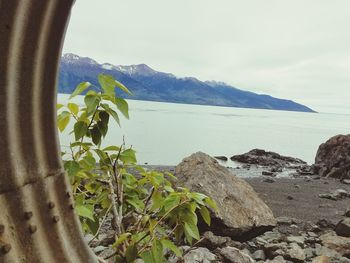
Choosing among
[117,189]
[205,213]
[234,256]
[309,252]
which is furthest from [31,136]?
[309,252]

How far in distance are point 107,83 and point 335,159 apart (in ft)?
91.3

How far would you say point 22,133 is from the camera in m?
1.42

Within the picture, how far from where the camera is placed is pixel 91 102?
2.02 meters

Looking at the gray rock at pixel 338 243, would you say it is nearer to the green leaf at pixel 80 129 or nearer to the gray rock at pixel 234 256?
the gray rock at pixel 234 256

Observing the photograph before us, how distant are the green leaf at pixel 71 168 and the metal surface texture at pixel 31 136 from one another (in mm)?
404

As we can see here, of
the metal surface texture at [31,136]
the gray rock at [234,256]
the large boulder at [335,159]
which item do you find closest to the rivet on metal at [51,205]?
the metal surface texture at [31,136]

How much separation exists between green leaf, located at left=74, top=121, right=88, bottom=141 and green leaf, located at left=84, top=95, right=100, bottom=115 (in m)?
0.12

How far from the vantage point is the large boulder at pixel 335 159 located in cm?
2434

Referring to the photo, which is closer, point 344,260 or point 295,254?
point 344,260

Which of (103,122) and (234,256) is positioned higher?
(103,122)

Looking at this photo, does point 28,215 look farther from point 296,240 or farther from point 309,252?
point 296,240

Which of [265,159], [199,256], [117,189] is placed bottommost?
[265,159]

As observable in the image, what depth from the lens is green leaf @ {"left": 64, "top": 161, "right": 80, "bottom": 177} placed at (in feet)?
6.73

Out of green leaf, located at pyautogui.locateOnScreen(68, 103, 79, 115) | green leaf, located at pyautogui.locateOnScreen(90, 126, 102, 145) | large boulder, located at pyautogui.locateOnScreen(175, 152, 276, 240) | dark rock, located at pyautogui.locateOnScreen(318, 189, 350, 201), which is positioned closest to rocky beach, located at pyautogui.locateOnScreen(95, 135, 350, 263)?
large boulder, located at pyautogui.locateOnScreen(175, 152, 276, 240)
